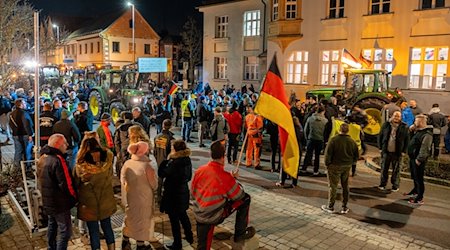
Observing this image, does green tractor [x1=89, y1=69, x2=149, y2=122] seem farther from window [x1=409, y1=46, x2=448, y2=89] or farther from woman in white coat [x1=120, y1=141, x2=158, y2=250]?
woman in white coat [x1=120, y1=141, x2=158, y2=250]

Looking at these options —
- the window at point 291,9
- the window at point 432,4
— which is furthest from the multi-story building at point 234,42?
the window at point 432,4

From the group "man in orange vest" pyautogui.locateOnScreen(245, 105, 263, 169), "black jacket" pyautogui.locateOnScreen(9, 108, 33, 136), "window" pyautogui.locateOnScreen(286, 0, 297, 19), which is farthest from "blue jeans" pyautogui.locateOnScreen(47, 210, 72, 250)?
"window" pyautogui.locateOnScreen(286, 0, 297, 19)

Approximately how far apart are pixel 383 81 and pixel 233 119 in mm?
7244

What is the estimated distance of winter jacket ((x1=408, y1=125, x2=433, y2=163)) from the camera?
793cm

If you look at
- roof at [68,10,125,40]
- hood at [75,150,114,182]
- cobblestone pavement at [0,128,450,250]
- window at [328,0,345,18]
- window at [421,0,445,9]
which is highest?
roof at [68,10,125,40]

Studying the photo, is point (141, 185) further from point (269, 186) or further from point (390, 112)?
point (390, 112)

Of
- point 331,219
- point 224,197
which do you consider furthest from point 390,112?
point 224,197

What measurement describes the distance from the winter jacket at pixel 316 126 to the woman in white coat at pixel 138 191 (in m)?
5.75

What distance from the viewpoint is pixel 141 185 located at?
5.27 metres

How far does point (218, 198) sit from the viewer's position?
455cm

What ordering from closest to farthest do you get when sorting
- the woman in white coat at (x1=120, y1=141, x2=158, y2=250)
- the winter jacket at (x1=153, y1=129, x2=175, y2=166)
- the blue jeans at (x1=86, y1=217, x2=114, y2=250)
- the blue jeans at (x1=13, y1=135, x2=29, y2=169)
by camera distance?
the blue jeans at (x1=86, y1=217, x2=114, y2=250) < the woman in white coat at (x1=120, y1=141, x2=158, y2=250) < the winter jacket at (x1=153, y1=129, x2=175, y2=166) < the blue jeans at (x1=13, y1=135, x2=29, y2=169)

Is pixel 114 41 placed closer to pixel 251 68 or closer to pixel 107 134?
pixel 251 68

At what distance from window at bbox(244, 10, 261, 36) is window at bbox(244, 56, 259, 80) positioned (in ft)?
5.72

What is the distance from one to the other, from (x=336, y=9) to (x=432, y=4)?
479 centimetres
